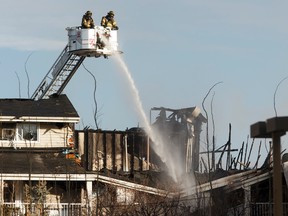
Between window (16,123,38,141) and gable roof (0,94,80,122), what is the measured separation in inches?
14.9

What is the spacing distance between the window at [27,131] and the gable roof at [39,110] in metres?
0.38

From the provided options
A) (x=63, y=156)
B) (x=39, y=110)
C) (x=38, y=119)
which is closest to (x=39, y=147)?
(x=38, y=119)

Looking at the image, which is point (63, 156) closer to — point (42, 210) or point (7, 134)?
point (7, 134)

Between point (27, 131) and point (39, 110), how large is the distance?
1365mm

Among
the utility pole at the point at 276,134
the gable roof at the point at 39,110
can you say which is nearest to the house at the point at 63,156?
the gable roof at the point at 39,110

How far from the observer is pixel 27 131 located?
149ft

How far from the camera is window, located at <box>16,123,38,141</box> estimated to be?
148ft

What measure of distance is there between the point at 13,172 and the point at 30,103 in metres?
8.01

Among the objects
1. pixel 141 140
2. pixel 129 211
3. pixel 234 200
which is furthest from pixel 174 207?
pixel 141 140

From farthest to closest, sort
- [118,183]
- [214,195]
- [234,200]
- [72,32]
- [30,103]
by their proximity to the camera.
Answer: [72,32] < [30,103] < [118,183] < [234,200] < [214,195]

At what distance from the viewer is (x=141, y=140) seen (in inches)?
1897

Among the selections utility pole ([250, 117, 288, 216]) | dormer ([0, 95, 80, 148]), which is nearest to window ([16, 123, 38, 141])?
dormer ([0, 95, 80, 148])

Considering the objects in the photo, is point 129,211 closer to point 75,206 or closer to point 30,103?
point 75,206

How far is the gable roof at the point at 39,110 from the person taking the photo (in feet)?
148
